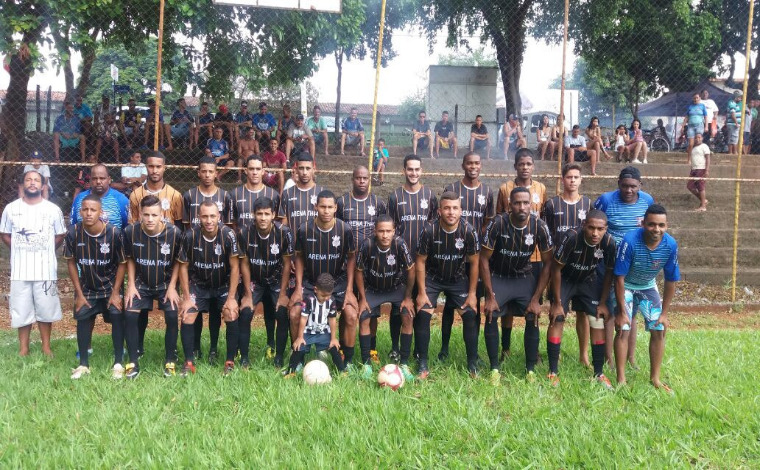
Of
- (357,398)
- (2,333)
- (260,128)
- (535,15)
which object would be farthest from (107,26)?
(535,15)

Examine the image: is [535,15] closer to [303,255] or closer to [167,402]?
[303,255]

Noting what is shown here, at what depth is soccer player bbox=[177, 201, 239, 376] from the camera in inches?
248

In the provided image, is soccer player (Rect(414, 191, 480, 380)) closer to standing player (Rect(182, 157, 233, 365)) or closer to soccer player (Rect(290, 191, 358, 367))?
soccer player (Rect(290, 191, 358, 367))

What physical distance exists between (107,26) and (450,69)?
11.5 m

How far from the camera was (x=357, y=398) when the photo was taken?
5395 mm

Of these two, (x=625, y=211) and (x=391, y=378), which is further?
(x=625, y=211)

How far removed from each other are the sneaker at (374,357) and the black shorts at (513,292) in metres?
1.33

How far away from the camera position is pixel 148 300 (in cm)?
640

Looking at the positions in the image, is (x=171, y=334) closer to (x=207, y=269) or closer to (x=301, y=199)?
(x=207, y=269)

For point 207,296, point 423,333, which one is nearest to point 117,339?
point 207,296

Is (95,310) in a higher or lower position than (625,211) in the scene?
lower

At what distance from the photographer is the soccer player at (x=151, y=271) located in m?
6.26

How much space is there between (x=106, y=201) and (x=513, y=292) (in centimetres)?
453

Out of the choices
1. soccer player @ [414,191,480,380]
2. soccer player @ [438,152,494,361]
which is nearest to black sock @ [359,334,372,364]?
soccer player @ [414,191,480,380]
